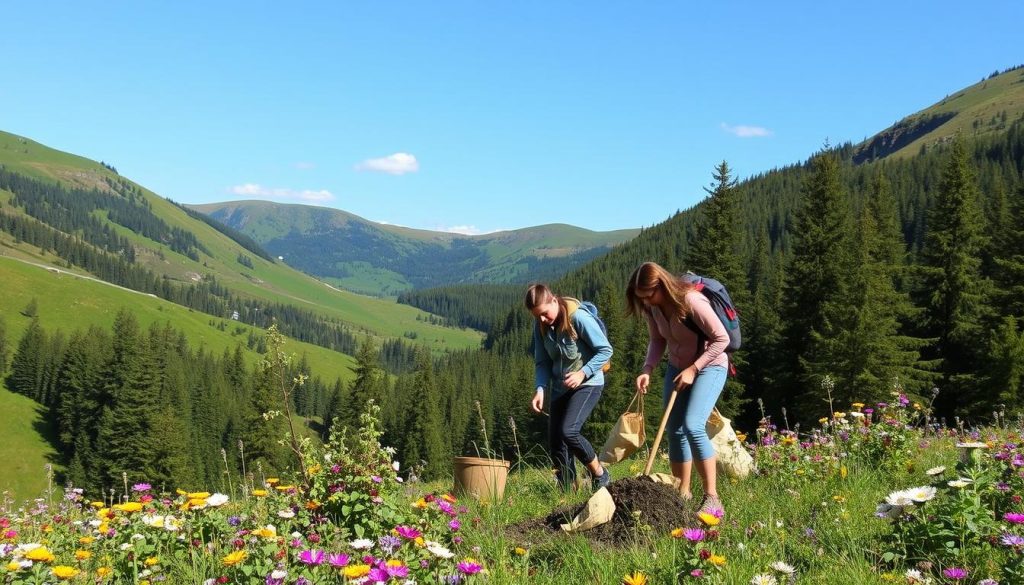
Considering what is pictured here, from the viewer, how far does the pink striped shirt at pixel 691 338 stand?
5.19m

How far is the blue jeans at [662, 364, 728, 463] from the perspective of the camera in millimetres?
5211

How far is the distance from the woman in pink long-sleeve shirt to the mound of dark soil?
1.17ft

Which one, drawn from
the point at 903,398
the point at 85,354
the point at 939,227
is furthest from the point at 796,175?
the point at 903,398

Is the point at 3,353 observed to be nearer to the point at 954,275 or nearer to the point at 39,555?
the point at 954,275

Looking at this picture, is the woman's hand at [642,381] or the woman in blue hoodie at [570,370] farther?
the woman in blue hoodie at [570,370]

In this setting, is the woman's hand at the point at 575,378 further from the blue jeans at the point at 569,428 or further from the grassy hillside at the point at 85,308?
the grassy hillside at the point at 85,308

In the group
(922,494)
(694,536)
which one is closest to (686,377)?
(922,494)

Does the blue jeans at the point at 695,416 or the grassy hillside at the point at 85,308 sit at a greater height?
the blue jeans at the point at 695,416

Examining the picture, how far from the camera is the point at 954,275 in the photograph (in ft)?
113

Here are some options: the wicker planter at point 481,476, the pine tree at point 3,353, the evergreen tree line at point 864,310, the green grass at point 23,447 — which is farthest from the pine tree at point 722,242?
the pine tree at point 3,353

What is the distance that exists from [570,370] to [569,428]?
1.80 ft

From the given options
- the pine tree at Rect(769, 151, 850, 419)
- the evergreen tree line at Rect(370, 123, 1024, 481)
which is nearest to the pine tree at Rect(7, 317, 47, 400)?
the evergreen tree line at Rect(370, 123, 1024, 481)

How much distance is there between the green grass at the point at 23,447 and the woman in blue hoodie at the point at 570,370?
82.0 m

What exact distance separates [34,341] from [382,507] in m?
121
